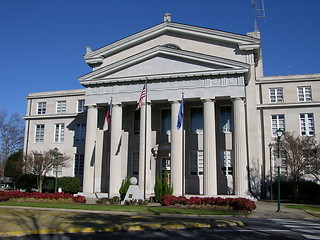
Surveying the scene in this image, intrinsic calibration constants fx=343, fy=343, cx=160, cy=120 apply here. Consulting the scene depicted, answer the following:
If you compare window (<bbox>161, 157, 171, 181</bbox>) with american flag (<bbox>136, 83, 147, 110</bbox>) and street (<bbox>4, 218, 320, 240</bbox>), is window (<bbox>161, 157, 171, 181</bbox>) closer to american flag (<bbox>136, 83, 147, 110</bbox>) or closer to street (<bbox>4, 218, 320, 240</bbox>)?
american flag (<bbox>136, 83, 147, 110</bbox>)

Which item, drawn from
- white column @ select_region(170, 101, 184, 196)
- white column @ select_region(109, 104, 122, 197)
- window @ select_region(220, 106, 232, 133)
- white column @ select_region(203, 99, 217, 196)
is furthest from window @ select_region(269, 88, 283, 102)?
white column @ select_region(109, 104, 122, 197)

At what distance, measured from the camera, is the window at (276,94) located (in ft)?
118

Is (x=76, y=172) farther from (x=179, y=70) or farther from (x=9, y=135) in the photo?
(x=9, y=135)

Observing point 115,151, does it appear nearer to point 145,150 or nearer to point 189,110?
point 145,150

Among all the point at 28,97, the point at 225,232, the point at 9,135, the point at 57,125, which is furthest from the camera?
the point at 9,135

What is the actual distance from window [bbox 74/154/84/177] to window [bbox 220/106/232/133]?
1705cm

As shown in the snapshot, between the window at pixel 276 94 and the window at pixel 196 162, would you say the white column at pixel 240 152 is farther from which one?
the window at pixel 276 94

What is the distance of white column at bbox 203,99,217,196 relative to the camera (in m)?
29.2

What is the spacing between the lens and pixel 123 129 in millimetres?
36500

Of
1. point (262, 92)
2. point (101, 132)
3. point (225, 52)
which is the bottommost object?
point (101, 132)

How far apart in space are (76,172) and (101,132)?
723 centimetres

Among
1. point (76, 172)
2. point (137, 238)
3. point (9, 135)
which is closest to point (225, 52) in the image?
point (76, 172)

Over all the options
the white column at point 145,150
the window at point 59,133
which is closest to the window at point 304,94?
the white column at point 145,150

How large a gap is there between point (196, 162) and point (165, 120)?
5.44m
